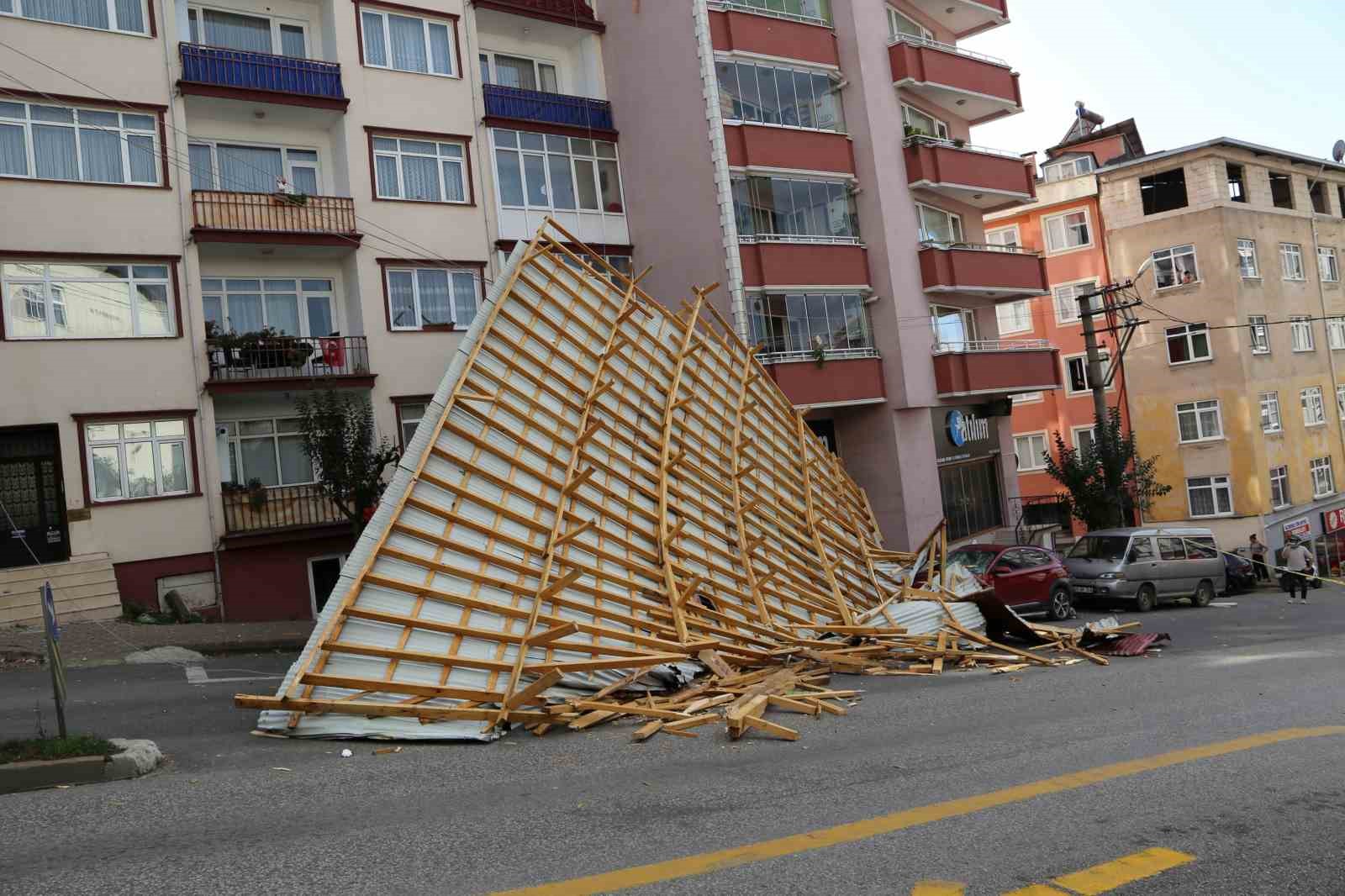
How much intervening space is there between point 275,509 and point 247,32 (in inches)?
400

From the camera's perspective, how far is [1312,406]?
1596 inches

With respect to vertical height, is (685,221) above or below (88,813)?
above

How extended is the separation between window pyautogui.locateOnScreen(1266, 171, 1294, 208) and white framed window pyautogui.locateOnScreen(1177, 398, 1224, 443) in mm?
9959

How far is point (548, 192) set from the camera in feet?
83.0

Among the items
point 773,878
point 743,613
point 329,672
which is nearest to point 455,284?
point 743,613

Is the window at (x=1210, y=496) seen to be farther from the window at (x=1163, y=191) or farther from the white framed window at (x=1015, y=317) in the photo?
the window at (x=1163, y=191)

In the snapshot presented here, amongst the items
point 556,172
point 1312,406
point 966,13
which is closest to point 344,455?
point 556,172

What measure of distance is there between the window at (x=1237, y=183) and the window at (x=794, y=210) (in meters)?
20.3

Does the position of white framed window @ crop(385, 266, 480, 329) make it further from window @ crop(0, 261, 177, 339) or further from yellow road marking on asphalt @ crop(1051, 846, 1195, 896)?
yellow road marking on asphalt @ crop(1051, 846, 1195, 896)

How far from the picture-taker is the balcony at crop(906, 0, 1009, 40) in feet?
99.5

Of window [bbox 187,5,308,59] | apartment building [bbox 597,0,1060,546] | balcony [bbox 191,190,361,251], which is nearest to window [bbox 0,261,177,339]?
balcony [bbox 191,190,361,251]

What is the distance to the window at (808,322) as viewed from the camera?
24484 mm

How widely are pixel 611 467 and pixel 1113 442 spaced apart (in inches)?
742

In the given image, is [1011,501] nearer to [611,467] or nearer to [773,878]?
[611,467]
